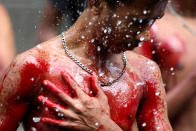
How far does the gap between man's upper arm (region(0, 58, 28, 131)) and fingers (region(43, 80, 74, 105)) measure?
8 cm

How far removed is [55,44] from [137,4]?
11.2 inches

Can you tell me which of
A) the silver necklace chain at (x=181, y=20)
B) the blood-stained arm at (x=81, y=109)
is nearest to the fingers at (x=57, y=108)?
the blood-stained arm at (x=81, y=109)

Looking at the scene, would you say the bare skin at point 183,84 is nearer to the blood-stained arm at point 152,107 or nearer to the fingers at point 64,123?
the blood-stained arm at point 152,107

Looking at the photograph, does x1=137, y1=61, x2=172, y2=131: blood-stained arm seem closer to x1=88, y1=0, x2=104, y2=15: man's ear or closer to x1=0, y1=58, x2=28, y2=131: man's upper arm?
x1=88, y1=0, x2=104, y2=15: man's ear

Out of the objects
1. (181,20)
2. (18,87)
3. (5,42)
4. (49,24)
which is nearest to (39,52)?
(18,87)

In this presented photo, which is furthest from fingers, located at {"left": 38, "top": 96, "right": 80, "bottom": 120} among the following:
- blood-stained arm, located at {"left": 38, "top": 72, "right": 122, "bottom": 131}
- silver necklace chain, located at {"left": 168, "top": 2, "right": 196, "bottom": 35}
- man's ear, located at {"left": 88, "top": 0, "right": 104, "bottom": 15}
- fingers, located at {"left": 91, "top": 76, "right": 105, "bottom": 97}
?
silver necklace chain, located at {"left": 168, "top": 2, "right": 196, "bottom": 35}

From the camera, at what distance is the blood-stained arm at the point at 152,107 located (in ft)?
6.11

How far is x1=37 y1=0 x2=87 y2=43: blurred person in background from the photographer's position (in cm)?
221

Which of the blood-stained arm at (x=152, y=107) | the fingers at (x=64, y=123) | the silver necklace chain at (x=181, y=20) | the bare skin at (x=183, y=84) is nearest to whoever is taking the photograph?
the fingers at (x=64, y=123)

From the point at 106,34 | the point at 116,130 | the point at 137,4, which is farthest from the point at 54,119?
the point at 137,4

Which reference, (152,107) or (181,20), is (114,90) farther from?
(181,20)

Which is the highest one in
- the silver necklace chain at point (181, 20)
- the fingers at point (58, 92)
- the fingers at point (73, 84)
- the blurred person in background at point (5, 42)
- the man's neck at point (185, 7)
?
the man's neck at point (185, 7)

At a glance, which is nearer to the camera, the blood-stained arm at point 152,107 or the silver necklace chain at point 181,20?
the blood-stained arm at point 152,107

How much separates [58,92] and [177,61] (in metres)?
0.95
